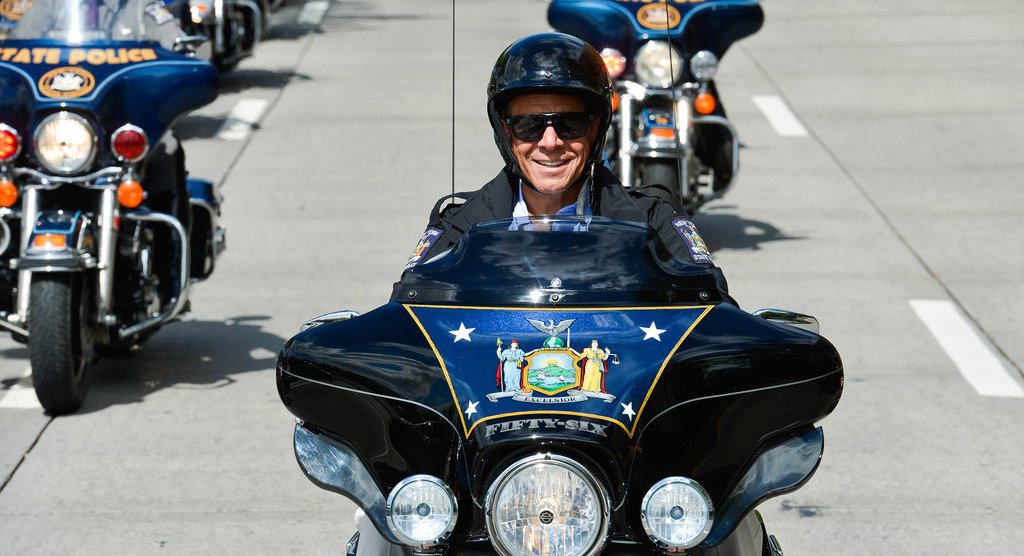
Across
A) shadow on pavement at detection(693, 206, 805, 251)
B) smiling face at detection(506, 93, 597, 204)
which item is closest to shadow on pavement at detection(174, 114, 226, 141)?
shadow on pavement at detection(693, 206, 805, 251)

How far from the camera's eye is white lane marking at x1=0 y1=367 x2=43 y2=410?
702 centimetres

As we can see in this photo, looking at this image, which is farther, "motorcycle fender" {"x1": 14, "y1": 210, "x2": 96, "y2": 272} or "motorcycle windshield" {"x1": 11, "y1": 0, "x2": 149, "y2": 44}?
"motorcycle windshield" {"x1": 11, "y1": 0, "x2": 149, "y2": 44}

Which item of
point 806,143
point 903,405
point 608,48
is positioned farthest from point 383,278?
point 806,143

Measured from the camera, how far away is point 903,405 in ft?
23.8

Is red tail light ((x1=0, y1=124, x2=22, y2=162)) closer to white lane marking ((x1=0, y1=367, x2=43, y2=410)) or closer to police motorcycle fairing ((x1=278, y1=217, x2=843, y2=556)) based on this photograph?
white lane marking ((x1=0, y1=367, x2=43, y2=410))

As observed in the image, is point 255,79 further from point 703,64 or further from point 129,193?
point 129,193

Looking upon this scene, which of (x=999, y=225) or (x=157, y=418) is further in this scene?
(x=999, y=225)

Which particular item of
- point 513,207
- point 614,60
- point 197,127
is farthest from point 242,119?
point 513,207

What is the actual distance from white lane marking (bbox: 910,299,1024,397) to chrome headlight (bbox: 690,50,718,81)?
185 centimetres

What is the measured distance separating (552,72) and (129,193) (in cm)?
359

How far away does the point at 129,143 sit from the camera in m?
6.95

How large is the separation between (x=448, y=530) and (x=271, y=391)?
15.1 feet

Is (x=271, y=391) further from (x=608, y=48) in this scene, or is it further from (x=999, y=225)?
(x=999, y=225)

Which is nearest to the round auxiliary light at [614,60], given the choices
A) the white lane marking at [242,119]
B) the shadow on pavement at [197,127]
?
the white lane marking at [242,119]
